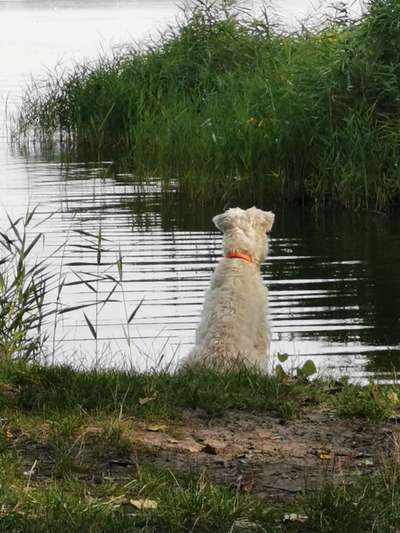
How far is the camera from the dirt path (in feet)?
18.8

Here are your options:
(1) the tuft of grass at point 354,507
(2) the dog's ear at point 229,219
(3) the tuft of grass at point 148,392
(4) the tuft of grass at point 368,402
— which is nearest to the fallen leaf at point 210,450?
(3) the tuft of grass at point 148,392

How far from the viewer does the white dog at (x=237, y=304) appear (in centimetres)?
826

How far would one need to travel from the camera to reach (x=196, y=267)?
15.4 m

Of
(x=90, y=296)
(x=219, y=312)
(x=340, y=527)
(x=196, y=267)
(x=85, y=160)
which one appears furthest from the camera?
(x=85, y=160)

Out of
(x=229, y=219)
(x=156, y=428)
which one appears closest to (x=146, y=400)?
(x=156, y=428)

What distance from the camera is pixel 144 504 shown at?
5176 millimetres

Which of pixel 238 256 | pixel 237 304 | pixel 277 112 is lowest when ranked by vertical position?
pixel 237 304

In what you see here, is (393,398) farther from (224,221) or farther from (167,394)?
(224,221)

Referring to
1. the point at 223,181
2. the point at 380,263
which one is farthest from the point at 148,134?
the point at 380,263

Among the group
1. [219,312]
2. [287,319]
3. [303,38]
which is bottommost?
[287,319]

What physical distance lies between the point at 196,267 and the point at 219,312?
22.8 feet

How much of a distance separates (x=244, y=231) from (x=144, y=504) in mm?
4537

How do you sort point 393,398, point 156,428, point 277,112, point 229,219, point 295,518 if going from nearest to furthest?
point 295,518
point 156,428
point 393,398
point 229,219
point 277,112

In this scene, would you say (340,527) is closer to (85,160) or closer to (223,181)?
(223,181)
